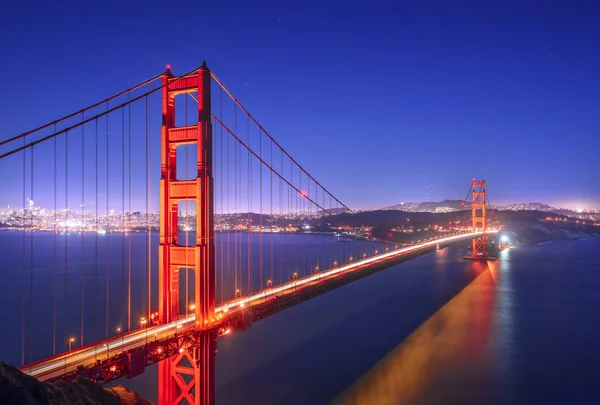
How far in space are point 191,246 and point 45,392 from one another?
3.97 m

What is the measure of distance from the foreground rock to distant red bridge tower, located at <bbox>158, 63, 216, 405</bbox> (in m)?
1.41

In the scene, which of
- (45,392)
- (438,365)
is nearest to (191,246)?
(45,392)

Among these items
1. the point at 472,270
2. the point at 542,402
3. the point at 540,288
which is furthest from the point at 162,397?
the point at 472,270

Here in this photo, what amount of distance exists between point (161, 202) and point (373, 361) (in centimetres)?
1042

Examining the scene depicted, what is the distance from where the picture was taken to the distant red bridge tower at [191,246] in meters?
8.95

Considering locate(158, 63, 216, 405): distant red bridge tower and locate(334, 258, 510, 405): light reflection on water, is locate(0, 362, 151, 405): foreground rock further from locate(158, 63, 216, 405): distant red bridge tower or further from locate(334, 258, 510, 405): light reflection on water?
locate(334, 258, 510, 405): light reflection on water

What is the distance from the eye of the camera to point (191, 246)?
8938mm

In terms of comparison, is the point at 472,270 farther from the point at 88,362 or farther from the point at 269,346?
the point at 88,362

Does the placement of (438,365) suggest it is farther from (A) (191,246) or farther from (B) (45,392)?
(B) (45,392)

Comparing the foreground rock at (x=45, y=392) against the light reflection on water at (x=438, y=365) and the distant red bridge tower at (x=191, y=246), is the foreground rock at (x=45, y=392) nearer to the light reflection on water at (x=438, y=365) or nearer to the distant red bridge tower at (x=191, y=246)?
the distant red bridge tower at (x=191, y=246)

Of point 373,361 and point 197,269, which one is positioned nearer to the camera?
point 197,269

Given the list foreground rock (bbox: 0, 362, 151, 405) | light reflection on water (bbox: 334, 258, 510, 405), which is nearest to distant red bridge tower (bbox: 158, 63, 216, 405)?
foreground rock (bbox: 0, 362, 151, 405)

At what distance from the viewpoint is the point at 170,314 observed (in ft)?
31.8

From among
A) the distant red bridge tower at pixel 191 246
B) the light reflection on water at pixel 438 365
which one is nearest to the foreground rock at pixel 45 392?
the distant red bridge tower at pixel 191 246
